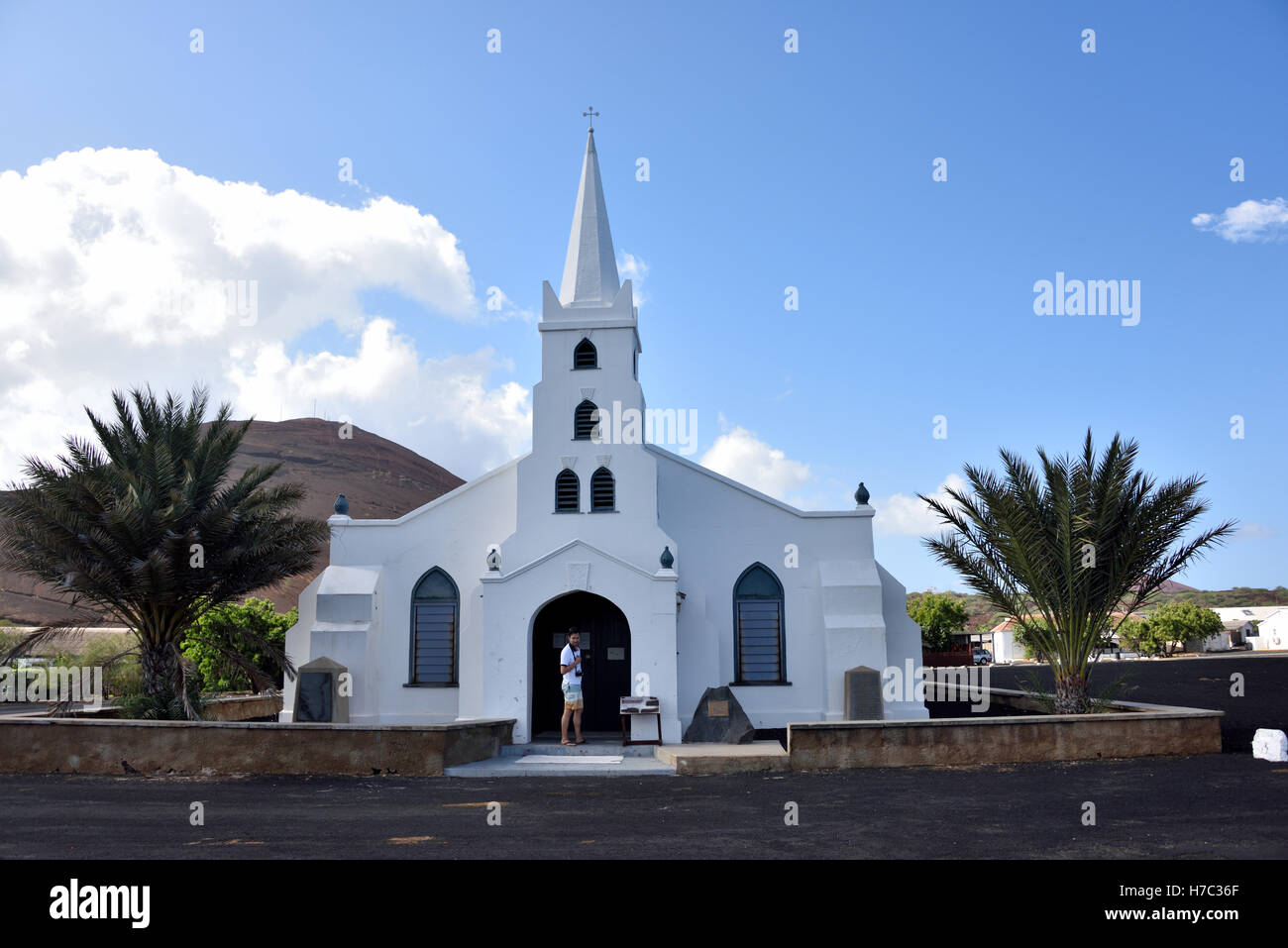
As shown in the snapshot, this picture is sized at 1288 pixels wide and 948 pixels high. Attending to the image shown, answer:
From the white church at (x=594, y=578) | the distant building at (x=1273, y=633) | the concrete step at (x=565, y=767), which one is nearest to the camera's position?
the concrete step at (x=565, y=767)

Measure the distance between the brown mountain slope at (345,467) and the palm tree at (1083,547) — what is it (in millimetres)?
80033

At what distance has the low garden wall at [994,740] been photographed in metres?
13.6

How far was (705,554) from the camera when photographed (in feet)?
63.4

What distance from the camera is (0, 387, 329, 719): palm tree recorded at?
47.6ft

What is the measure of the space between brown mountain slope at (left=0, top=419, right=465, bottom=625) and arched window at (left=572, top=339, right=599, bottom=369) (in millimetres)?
74234

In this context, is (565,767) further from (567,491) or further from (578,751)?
(567,491)

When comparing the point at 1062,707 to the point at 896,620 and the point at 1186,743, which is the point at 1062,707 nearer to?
the point at 1186,743

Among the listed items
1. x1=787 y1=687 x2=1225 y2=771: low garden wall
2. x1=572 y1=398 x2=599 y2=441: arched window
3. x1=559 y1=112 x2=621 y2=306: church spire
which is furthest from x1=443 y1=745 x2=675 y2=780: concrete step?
x1=559 y1=112 x2=621 y2=306: church spire

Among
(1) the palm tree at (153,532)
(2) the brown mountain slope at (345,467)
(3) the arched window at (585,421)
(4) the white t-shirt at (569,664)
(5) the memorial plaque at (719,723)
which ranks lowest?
(5) the memorial plaque at (719,723)

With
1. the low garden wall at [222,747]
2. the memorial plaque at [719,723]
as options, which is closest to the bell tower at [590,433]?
the memorial plaque at [719,723]

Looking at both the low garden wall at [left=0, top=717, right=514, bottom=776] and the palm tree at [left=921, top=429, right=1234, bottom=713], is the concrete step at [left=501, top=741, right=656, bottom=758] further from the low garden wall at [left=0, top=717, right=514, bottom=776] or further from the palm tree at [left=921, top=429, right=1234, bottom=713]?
the palm tree at [left=921, top=429, right=1234, bottom=713]

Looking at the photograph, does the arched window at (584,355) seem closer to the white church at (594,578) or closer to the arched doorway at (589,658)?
the white church at (594,578)

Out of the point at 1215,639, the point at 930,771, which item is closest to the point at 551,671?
the point at 930,771
